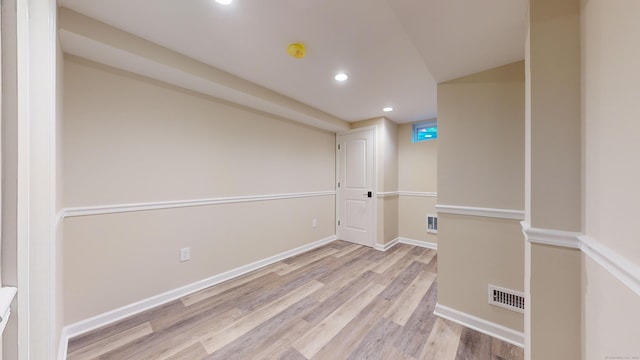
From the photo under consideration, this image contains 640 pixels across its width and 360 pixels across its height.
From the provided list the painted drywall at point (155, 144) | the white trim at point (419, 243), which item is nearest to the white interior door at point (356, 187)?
the white trim at point (419, 243)

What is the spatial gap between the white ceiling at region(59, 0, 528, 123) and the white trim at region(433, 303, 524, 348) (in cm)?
198

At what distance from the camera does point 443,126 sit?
1890mm

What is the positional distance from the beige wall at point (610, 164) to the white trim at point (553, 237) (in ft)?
0.18

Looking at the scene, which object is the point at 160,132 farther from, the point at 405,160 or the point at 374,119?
the point at 405,160

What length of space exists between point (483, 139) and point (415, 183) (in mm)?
2204

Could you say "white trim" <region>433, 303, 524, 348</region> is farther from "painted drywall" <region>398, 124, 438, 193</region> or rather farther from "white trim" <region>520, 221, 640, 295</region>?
"painted drywall" <region>398, 124, 438, 193</region>

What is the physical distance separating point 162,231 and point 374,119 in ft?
10.7

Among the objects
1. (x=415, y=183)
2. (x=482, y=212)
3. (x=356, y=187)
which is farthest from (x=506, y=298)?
(x=356, y=187)

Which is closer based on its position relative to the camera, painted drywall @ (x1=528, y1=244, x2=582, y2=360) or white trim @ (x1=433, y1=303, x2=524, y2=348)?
painted drywall @ (x1=528, y1=244, x2=582, y2=360)

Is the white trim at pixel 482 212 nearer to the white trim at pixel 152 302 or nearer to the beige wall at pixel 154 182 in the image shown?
the beige wall at pixel 154 182

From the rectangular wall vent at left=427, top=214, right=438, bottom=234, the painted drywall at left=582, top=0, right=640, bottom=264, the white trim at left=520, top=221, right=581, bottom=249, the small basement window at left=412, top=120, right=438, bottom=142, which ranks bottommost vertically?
the rectangular wall vent at left=427, top=214, right=438, bottom=234

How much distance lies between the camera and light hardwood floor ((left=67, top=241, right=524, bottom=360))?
147 centimetres

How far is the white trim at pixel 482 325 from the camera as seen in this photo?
1.57 metres

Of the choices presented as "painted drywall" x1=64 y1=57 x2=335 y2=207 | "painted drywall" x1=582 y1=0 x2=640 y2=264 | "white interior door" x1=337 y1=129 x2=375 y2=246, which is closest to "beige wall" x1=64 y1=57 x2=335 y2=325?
"painted drywall" x1=64 y1=57 x2=335 y2=207
